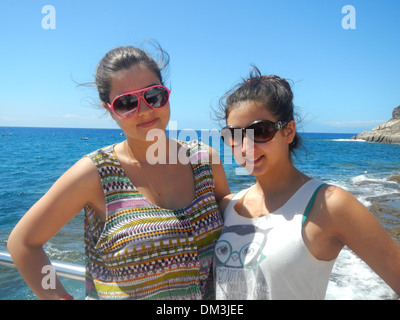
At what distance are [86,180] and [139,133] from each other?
42 cm

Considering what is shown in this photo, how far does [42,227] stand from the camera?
1.75 metres

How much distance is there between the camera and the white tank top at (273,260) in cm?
165

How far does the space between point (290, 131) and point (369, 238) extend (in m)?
0.75

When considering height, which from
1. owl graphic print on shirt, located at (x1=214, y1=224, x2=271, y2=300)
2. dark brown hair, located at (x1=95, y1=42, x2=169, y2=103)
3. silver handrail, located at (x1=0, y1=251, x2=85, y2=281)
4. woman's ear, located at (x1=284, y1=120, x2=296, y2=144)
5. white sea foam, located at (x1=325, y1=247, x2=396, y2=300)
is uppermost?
dark brown hair, located at (x1=95, y1=42, x2=169, y2=103)

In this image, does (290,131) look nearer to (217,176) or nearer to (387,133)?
(217,176)

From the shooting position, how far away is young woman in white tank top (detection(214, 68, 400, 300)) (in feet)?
5.17

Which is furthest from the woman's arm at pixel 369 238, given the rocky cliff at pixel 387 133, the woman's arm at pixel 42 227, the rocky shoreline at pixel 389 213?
the rocky cliff at pixel 387 133

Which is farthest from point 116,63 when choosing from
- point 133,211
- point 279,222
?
point 279,222

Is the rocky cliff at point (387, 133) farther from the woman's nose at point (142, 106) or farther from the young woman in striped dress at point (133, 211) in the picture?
the woman's nose at point (142, 106)

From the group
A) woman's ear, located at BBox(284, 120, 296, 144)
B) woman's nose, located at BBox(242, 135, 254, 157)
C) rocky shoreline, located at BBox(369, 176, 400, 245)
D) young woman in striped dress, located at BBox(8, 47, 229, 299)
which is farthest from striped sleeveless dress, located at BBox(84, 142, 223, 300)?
Result: rocky shoreline, located at BBox(369, 176, 400, 245)

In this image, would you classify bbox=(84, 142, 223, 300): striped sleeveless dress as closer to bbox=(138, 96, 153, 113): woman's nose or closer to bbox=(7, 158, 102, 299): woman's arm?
bbox=(7, 158, 102, 299): woman's arm

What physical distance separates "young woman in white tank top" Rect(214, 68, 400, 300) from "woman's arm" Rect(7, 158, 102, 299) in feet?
2.87

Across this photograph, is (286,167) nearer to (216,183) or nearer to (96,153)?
(216,183)

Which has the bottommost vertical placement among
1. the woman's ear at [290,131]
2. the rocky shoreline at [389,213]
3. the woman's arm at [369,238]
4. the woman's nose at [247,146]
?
the rocky shoreline at [389,213]
